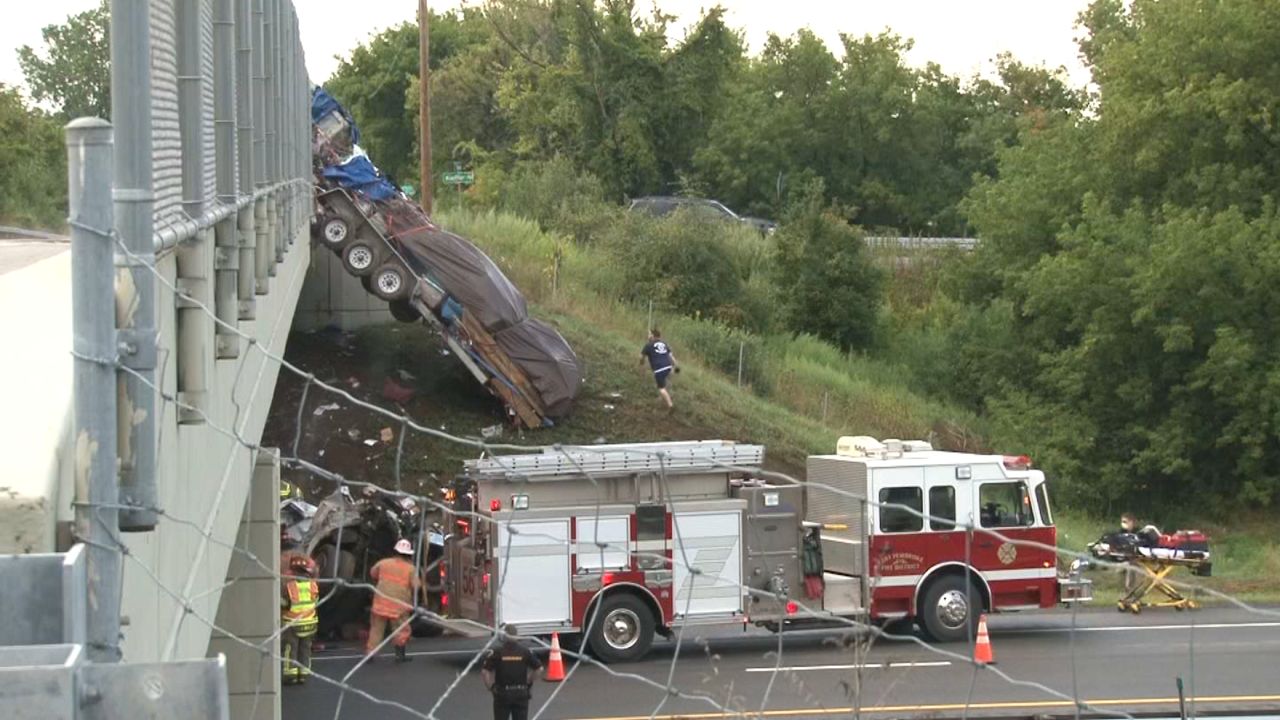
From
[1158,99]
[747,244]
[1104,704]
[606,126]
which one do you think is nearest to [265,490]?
[1104,704]

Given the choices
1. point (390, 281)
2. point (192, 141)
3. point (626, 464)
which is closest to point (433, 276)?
point (390, 281)

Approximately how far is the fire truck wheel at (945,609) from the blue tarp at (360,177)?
12232 millimetres

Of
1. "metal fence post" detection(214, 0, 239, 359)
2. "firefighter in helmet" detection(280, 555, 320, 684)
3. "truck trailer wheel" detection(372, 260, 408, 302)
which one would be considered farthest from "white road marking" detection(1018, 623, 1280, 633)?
"metal fence post" detection(214, 0, 239, 359)

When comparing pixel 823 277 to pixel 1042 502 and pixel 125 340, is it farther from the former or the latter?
pixel 125 340

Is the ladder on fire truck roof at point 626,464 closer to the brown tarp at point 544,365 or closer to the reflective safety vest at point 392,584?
the reflective safety vest at point 392,584

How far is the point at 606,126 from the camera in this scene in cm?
5819

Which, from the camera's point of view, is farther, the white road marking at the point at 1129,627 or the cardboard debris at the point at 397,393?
the cardboard debris at the point at 397,393

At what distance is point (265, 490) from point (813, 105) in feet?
180

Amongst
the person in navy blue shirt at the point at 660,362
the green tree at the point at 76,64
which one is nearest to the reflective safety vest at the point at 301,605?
the green tree at the point at 76,64

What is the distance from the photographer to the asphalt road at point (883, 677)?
51.9 ft

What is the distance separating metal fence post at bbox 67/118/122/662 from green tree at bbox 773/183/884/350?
39818 mm

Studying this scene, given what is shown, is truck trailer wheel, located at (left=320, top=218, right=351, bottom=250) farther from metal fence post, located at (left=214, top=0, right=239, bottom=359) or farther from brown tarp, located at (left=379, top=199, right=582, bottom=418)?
metal fence post, located at (left=214, top=0, right=239, bottom=359)

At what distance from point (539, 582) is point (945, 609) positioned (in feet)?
15.8

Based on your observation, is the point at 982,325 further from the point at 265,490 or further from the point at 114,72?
the point at 114,72
